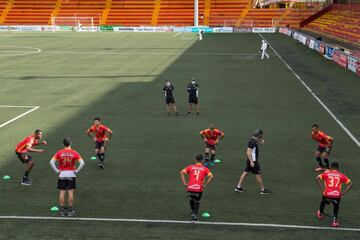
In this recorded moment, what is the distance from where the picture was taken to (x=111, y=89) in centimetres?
2978

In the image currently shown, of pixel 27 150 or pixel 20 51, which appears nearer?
pixel 27 150

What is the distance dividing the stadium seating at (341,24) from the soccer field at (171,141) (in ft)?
62.0

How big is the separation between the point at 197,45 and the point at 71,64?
22695 mm

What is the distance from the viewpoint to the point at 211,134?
15.2 meters

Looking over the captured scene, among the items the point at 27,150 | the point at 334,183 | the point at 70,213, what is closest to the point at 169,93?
the point at 27,150

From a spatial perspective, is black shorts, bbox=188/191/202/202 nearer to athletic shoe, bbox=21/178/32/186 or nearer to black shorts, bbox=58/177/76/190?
black shorts, bbox=58/177/76/190

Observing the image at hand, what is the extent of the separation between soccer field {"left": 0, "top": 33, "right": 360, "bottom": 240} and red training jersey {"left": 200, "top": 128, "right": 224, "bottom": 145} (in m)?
1.03

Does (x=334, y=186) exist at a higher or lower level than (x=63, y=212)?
higher

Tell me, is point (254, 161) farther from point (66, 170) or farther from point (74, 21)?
point (74, 21)

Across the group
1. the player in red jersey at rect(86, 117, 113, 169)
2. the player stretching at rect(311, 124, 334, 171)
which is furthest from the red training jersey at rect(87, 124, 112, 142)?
the player stretching at rect(311, 124, 334, 171)

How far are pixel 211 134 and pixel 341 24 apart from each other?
195 feet

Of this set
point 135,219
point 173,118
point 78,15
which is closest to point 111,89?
point 173,118

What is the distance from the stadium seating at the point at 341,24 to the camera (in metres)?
58.2

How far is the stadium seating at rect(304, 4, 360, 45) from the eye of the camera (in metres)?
58.2
